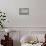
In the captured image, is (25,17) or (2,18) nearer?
(2,18)

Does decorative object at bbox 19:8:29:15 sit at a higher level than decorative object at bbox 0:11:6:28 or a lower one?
higher

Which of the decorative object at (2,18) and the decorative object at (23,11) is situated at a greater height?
the decorative object at (23,11)

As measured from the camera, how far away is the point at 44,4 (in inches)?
117

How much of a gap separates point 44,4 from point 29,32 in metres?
0.68

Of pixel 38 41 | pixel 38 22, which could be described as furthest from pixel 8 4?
pixel 38 41

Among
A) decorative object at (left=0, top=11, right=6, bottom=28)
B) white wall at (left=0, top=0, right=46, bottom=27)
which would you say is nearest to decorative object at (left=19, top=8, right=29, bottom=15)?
white wall at (left=0, top=0, right=46, bottom=27)

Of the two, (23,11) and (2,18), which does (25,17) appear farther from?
(2,18)

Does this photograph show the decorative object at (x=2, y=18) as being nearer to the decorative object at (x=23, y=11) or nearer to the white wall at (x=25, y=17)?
the white wall at (x=25, y=17)

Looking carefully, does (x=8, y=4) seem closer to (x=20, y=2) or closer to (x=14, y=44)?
(x=20, y=2)

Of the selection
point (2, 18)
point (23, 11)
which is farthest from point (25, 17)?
point (2, 18)

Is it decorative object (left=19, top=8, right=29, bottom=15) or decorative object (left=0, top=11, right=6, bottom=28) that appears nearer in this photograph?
decorative object (left=0, top=11, right=6, bottom=28)

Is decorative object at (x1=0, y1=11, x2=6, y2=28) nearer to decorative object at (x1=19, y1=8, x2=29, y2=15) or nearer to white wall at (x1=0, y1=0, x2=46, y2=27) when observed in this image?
white wall at (x1=0, y1=0, x2=46, y2=27)

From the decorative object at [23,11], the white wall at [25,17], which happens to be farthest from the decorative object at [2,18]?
the decorative object at [23,11]

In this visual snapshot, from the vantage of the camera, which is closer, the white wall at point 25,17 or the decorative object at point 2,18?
the decorative object at point 2,18
